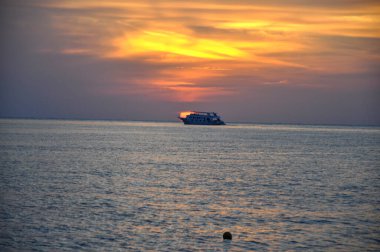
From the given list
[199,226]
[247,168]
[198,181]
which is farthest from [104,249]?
[247,168]

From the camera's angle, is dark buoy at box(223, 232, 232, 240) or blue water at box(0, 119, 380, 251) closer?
blue water at box(0, 119, 380, 251)

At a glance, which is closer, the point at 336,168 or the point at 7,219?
the point at 7,219

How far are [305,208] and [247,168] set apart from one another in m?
27.3

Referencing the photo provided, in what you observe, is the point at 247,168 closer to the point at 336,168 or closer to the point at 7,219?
the point at 336,168

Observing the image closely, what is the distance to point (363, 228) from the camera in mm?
26625

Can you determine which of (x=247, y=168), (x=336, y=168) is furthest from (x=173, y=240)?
(x=336, y=168)

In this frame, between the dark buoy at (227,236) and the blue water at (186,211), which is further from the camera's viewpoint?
the dark buoy at (227,236)

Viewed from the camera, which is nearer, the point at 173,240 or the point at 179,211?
the point at 173,240

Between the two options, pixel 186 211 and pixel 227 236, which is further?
pixel 186 211

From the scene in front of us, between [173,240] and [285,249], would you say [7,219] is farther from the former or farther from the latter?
[285,249]

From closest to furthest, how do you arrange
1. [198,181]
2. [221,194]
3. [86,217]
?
[86,217], [221,194], [198,181]

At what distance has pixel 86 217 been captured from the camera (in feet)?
92.9

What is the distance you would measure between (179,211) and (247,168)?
2994 centimetres

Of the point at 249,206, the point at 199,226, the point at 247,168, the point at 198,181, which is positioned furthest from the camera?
the point at 247,168
